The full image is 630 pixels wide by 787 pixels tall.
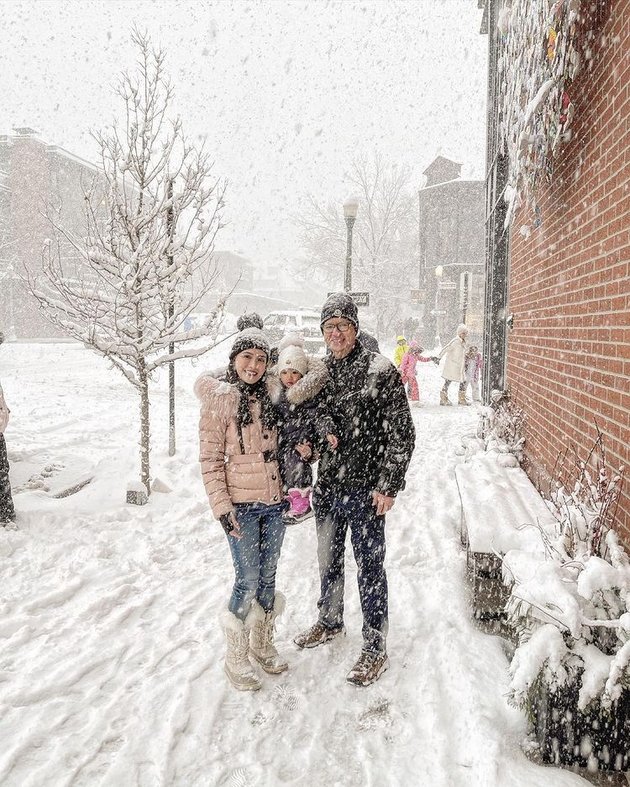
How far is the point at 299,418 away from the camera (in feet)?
10.0

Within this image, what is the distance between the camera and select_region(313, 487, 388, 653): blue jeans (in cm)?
313

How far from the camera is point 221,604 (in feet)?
13.0

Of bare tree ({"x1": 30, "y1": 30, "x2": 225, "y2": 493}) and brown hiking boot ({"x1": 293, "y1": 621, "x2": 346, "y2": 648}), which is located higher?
bare tree ({"x1": 30, "y1": 30, "x2": 225, "y2": 493})

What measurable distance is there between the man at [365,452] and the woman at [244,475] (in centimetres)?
39

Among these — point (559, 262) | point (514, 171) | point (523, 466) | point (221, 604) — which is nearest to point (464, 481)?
point (523, 466)

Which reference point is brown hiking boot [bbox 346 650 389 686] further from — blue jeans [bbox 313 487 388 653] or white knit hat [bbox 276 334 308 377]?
white knit hat [bbox 276 334 308 377]

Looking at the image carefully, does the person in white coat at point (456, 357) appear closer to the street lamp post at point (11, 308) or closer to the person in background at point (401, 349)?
the person in background at point (401, 349)

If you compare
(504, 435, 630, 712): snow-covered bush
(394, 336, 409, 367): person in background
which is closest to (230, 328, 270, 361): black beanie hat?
(504, 435, 630, 712): snow-covered bush

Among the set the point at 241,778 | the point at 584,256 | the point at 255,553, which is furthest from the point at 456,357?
the point at 241,778

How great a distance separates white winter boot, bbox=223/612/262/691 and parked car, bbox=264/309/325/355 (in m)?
16.9

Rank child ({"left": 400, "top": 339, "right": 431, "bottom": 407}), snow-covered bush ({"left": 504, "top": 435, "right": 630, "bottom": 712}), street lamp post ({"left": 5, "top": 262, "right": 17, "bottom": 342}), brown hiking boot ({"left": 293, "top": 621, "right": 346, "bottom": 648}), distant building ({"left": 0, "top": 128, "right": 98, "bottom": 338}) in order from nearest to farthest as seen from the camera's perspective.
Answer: snow-covered bush ({"left": 504, "top": 435, "right": 630, "bottom": 712})
brown hiking boot ({"left": 293, "top": 621, "right": 346, "bottom": 648})
child ({"left": 400, "top": 339, "right": 431, "bottom": 407})
street lamp post ({"left": 5, "top": 262, "right": 17, "bottom": 342})
distant building ({"left": 0, "top": 128, "right": 98, "bottom": 338})

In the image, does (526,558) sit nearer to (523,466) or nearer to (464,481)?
(464,481)

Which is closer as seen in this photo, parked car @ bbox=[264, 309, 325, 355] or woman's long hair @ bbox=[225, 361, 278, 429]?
woman's long hair @ bbox=[225, 361, 278, 429]

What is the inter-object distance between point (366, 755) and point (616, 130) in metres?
3.34
